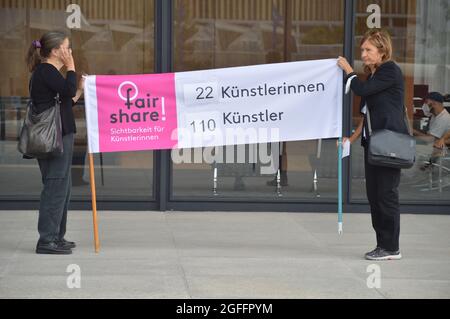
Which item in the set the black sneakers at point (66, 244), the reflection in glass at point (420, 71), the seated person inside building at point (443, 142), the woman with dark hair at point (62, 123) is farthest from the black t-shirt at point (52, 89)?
the seated person inside building at point (443, 142)

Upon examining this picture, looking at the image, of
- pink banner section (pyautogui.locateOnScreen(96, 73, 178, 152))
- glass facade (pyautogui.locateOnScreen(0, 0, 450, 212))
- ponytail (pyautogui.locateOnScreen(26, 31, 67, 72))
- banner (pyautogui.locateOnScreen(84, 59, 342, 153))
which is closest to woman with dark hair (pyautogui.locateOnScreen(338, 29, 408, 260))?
banner (pyautogui.locateOnScreen(84, 59, 342, 153))

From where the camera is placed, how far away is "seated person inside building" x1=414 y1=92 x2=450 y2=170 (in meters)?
11.1

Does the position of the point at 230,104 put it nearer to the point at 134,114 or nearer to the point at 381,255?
the point at 134,114

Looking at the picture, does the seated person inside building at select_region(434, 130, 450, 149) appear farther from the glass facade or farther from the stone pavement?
the stone pavement

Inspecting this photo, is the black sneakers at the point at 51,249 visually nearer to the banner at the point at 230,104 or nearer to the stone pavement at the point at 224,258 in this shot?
the stone pavement at the point at 224,258

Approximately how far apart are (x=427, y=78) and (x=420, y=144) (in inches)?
29.7

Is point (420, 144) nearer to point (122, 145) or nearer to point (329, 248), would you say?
point (329, 248)

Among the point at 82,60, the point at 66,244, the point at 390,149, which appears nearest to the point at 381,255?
the point at 390,149

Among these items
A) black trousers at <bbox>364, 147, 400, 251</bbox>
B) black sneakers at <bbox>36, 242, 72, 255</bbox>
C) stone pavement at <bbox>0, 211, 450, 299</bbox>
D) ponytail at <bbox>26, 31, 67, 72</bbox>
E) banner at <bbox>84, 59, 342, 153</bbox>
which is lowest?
stone pavement at <bbox>0, 211, 450, 299</bbox>

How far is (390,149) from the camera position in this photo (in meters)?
7.93

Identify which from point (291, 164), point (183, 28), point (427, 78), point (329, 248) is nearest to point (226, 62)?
point (183, 28)

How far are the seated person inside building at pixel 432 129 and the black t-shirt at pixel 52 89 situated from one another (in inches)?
181

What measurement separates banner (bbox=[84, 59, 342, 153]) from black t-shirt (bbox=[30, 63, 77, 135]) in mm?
589

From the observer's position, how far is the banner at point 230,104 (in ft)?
28.4
